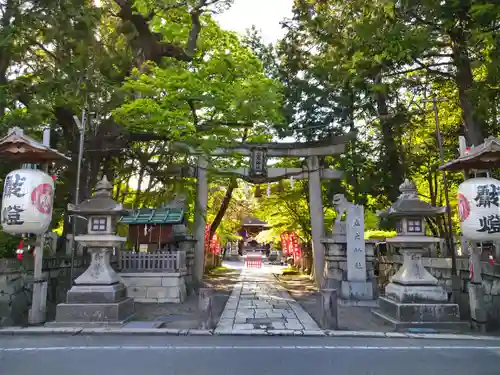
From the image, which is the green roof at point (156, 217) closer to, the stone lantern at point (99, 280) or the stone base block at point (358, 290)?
the stone lantern at point (99, 280)

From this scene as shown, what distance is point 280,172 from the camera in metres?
18.5

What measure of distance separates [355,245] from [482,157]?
6176mm

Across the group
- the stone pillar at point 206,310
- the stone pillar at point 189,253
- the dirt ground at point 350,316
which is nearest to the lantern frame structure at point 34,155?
the stone pillar at point 206,310

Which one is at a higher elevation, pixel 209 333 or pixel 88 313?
pixel 88 313

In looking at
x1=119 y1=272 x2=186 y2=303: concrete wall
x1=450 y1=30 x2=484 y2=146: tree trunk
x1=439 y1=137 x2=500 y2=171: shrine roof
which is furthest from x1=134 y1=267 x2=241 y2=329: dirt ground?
x1=450 y1=30 x2=484 y2=146: tree trunk

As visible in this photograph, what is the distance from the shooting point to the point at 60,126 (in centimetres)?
1577

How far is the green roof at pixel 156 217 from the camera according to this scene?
15.0 m

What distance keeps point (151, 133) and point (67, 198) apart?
4827 millimetres

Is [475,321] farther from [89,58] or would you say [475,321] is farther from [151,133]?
[89,58]

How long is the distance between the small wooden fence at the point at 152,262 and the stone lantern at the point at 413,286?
7525mm

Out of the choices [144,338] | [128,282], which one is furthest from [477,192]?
[128,282]

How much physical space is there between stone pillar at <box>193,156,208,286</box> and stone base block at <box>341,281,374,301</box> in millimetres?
6760

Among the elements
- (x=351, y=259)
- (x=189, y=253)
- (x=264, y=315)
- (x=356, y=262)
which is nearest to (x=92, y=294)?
(x=264, y=315)

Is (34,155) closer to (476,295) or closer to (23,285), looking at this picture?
(23,285)
